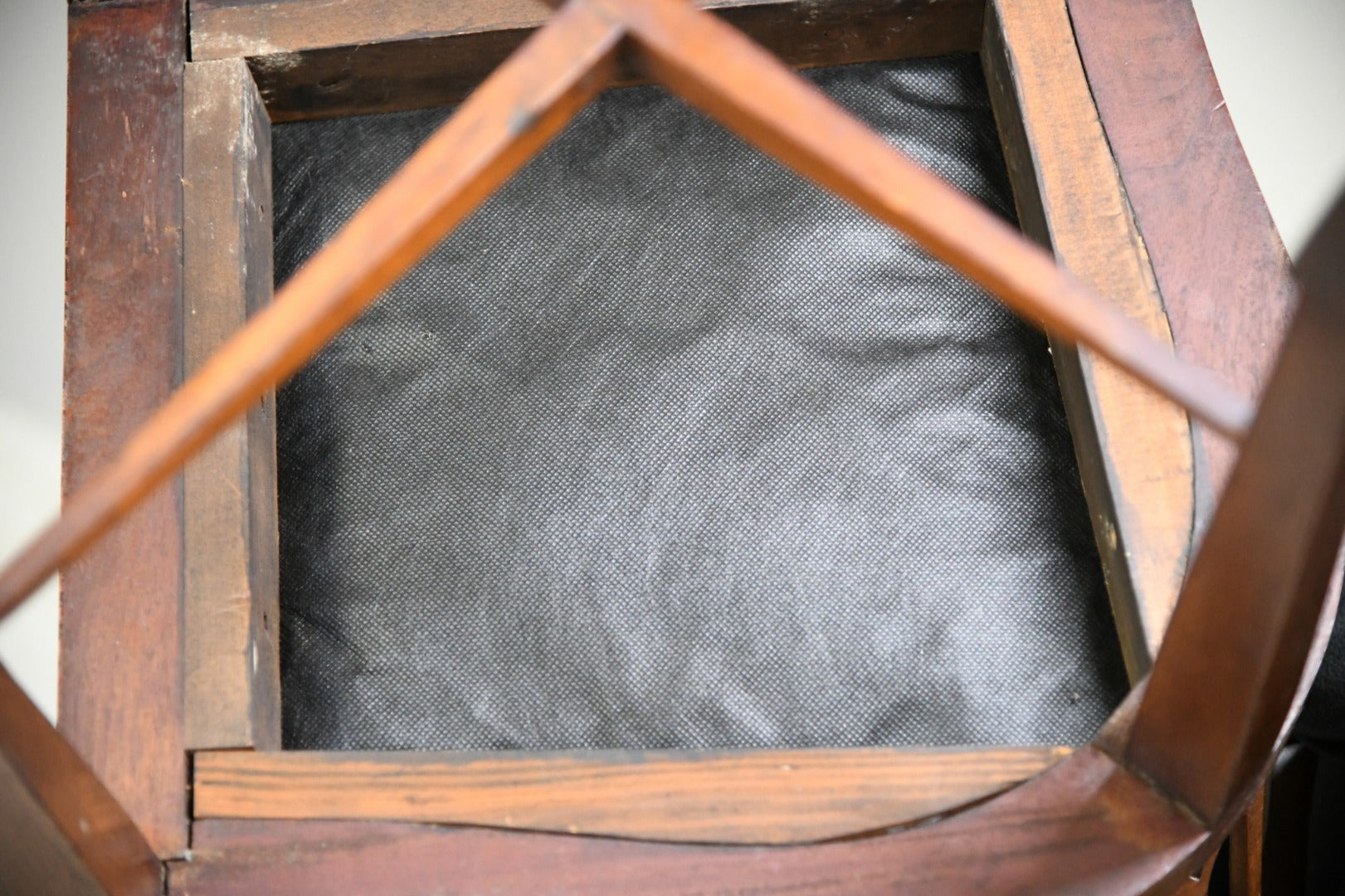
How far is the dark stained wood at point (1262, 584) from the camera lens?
51 centimetres

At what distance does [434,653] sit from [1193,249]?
0.65 meters

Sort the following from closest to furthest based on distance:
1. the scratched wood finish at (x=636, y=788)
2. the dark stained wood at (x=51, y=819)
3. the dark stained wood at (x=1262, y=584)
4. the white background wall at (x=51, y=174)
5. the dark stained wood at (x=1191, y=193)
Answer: the dark stained wood at (x=1262, y=584)
the dark stained wood at (x=51, y=819)
the scratched wood finish at (x=636, y=788)
the dark stained wood at (x=1191, y=193)
the white background wall at (x=51, y=174)

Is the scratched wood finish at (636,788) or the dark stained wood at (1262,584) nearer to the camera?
the dark stained wood at (1262,584)

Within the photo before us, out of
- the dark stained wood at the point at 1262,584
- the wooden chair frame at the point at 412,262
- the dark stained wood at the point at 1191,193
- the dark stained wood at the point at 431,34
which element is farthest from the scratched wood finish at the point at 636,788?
the dark stained wood at the point at 431,34

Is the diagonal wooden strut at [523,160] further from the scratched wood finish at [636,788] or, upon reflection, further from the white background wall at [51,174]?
the white background wall at [51,174]

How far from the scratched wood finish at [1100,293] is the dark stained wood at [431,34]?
7cm

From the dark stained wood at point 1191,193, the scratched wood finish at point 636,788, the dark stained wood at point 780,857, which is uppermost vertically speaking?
the dark stained wood at point 1191,193

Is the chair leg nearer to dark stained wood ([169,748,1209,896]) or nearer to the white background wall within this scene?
dark stained wood ([169,748,1209,896])

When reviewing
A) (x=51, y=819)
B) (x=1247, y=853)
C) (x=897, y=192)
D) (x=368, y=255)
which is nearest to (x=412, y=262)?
(x=368, y=255)

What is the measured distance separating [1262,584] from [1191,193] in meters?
0.46

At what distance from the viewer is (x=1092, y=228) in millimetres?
960

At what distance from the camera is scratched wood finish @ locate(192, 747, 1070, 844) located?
79cm

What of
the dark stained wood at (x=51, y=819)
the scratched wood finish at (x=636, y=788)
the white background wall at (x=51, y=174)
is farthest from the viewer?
the white background wall at (x=51, y=174)

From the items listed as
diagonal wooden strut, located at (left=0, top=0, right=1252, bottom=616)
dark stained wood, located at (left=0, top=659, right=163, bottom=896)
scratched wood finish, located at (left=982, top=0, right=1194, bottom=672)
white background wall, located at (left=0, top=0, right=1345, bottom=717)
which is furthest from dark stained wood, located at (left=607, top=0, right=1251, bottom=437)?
white background wall, located at (left=0, top=0, right=1345, bottom=717)
